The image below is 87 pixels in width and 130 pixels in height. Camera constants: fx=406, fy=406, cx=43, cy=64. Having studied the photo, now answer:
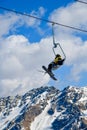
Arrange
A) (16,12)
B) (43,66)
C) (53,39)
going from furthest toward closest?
1. (43,66)
2. (53,39)
3. (16,12)

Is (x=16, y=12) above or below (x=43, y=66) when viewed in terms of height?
below

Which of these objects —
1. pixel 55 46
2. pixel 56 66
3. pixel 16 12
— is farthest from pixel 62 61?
pixel 16 12

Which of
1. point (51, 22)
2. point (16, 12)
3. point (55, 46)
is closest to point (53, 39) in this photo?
point (55, 46)

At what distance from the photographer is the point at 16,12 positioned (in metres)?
27.0

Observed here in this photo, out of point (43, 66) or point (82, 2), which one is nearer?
point (82, 2)

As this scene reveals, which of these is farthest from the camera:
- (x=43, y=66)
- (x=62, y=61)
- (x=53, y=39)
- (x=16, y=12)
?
(x=43, y=66)

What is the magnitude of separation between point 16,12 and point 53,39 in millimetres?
5850

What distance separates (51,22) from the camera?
94.1 feet

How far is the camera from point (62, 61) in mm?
35250

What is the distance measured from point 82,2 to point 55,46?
5871 millimetres

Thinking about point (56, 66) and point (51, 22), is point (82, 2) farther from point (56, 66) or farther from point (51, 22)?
point (56, 66)

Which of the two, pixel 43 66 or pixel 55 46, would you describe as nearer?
pixel 55 46

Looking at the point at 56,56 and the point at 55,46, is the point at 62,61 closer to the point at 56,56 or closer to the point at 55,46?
the point at 56,56

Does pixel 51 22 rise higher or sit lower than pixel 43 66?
lower
